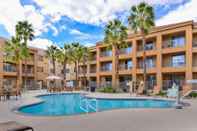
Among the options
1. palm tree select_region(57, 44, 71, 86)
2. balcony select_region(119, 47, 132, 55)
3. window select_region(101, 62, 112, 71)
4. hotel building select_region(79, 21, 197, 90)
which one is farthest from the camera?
palm tree select_region(57, 44, 71, 86)

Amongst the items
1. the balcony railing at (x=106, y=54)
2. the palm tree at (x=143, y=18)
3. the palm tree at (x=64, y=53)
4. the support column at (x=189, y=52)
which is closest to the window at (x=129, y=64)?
the balcony railing at (x=106, y=54)

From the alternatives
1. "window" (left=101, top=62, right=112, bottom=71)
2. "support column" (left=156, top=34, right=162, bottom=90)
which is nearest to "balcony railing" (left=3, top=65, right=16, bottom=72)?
"window" (left=101, top=62, right=112, bottom=71)

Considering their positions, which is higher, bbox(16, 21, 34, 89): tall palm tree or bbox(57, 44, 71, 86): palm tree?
bbox(16, 21, 34, 89): tall palm tree

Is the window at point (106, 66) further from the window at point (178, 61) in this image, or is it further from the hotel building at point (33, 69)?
the window at point (178, 61)

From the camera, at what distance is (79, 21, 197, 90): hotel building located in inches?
1091

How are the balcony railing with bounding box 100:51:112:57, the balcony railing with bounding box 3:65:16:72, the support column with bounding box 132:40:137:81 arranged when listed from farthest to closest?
the balcony railing with bounding box 100:51:112:57, the balcony railing with bounding box 3:65:16:72, the support column with bounding box 132:40:137:81

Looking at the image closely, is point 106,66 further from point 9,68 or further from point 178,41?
point 9,68

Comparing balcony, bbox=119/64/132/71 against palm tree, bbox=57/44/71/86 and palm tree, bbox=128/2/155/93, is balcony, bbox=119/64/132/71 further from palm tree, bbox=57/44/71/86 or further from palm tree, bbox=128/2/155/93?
palm tree, bbox=57/44/71/86

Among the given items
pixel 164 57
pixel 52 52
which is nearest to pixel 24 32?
pixel 52 52

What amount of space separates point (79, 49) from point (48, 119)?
34090 millimetres

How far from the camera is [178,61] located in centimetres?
3022

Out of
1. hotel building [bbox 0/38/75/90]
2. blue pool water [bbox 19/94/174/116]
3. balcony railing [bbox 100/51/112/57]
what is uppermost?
balcony railing [bbox 100/51/112/57]

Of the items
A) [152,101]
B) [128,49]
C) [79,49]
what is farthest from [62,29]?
[152,101]

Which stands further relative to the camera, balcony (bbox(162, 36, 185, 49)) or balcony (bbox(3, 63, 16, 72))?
balcony (bbox(3, 63, 16, 72))
